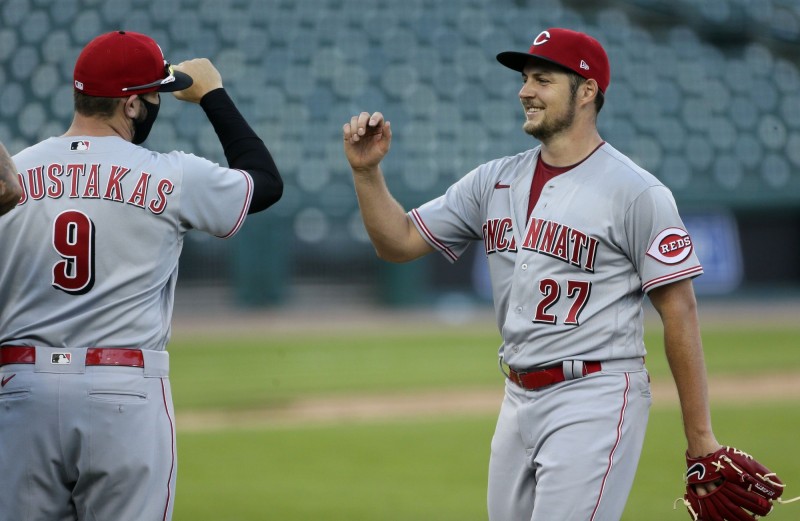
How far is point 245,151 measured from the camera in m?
3.04

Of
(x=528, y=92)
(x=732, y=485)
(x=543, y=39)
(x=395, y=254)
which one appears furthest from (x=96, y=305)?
(x=732, y=485)

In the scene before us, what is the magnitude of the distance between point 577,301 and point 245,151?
1.05 m

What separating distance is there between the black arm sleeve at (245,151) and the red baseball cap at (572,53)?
0.87m

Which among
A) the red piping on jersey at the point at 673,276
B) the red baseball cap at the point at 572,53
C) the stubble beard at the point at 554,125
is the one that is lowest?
the red piping on jersey at the point at 673,276

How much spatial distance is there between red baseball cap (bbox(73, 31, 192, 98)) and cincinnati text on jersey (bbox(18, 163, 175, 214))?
0.70 ft

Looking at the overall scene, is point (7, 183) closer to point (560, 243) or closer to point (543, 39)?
point (560, 243)

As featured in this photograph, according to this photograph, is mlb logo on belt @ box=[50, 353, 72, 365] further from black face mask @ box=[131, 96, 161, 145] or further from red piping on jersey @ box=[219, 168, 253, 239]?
black face mask @ box=[131, 96, 161, 145]

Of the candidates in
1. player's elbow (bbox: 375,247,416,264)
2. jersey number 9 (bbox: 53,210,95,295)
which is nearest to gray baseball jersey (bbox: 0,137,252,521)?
jersey number 9 (bbox: 53,210,95,295)

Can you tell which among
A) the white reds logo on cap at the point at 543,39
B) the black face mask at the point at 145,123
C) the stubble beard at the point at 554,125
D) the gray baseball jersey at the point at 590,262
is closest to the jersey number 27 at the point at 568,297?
the gray baseball jersey at the point at 590,262

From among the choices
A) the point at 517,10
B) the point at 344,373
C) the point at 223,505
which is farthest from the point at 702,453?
the point at 517,10

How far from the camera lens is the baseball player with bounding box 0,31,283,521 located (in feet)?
8.63

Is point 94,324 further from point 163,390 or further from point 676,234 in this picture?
point 676,234

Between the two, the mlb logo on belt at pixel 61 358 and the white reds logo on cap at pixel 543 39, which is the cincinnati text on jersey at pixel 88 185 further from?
the white reds logo on cap at pixel 543 39

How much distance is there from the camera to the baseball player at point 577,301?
9.86 ft
